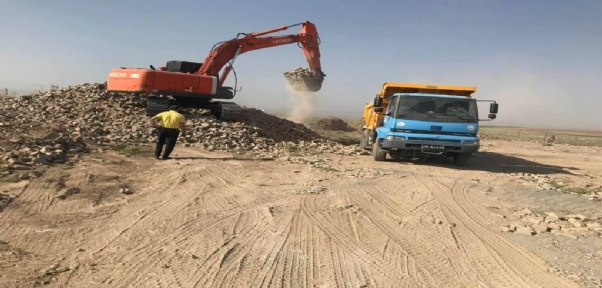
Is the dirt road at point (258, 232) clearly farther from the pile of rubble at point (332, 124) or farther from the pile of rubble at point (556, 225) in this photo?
the pile of rubble at point (332, 124)

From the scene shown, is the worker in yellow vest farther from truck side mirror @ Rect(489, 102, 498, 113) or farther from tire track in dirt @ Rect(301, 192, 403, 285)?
truck side mirror @ Rect(489, 102, 498, 113)

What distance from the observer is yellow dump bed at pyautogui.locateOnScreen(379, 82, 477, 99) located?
12.5 metres

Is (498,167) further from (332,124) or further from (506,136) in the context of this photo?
(506,136)

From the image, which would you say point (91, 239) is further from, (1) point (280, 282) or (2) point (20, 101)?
(2) point (20, 101)

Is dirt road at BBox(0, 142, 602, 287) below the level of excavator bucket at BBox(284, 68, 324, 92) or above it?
below

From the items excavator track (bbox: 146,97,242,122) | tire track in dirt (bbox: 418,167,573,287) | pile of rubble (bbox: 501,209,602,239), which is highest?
excavator track (bbox: 146,97,242,122)

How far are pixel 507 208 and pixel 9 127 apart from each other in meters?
11.8

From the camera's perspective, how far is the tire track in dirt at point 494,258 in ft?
13.0

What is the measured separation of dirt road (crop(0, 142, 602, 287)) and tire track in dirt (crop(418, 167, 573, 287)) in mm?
20

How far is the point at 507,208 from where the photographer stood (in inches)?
274

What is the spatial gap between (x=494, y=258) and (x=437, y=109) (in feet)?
24.1

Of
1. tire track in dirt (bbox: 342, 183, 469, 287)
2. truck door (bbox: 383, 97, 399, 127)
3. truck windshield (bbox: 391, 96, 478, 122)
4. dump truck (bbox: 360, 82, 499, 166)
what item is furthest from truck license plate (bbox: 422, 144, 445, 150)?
tire track in dirt (bbox: 342, 183, 469, 287)

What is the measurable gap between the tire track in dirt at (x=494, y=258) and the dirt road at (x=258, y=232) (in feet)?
0.07

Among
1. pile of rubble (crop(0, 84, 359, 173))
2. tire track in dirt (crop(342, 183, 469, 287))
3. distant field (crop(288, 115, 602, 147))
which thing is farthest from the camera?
distant field (crop(288, 115, 602, 147))
